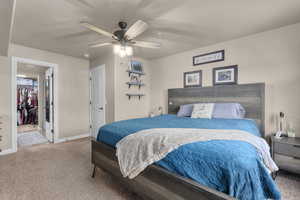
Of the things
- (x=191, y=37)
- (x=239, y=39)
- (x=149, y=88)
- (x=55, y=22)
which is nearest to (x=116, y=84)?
(x=149, y=88)

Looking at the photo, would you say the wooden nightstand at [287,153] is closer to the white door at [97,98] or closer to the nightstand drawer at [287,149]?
the nightstand drawer at [287,149]

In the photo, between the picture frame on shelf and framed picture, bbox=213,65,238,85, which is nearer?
framed picture, bbox=213,65,238,85

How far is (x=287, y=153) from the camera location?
210 centimetres

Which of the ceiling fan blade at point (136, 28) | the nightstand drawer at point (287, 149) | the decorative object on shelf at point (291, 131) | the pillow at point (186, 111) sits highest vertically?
the ceiling fan blade at point (136, 28)

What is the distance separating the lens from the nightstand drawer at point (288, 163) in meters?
2.06

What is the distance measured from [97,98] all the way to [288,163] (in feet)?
14.2

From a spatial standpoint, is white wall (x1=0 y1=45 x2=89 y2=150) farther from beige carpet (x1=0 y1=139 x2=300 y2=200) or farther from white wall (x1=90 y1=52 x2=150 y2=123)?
→ beige carpet (x1=0 y1=139 x2=300 y2=200)

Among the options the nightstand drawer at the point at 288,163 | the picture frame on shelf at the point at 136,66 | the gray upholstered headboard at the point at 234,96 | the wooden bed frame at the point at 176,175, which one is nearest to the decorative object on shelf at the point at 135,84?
the picture frame on shelf at the point at 136,66

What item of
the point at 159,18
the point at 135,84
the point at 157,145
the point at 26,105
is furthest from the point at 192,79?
the point at 26,105

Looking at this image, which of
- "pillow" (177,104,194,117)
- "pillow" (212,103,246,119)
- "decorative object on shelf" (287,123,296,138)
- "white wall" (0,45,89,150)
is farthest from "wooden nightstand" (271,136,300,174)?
"white wall" (0,45,89,150)

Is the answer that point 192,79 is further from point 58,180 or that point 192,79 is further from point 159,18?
point 58,180

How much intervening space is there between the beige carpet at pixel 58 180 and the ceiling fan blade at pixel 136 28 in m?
2.12

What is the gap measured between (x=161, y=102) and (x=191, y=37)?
2.01 m

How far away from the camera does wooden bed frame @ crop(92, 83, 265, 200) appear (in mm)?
1171
